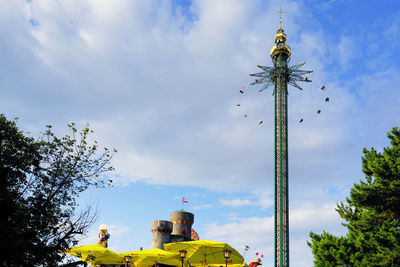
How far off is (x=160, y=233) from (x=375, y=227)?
24.6 m

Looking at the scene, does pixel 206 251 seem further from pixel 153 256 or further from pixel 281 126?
pixel 281 126

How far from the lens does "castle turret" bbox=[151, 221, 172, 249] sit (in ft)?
133

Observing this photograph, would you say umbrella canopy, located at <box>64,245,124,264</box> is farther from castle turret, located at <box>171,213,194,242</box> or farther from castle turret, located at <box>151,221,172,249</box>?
castle turret, located at <box>171,213,194,242</box>

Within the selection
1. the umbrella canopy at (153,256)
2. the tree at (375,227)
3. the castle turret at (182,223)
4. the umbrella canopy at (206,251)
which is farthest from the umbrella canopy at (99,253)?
the castle turret at (182,223)

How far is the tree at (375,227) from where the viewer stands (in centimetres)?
2073

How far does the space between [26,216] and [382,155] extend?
21.7 meters

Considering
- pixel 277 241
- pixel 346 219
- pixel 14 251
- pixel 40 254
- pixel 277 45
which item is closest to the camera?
pixel 14 251

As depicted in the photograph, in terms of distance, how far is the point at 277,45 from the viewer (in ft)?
166

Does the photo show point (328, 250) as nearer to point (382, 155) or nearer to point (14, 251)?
point (382, 155)

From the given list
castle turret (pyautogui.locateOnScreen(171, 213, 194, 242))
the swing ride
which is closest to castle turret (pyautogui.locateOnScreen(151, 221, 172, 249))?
castle turret (pyautogui.locateOnScreen(171, 213, 194, 242))

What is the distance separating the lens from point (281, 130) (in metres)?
45.2

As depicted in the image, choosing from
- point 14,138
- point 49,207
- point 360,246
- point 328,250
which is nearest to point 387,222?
point 360,246

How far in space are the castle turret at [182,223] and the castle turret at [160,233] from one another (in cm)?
192

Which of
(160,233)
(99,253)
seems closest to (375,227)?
(99,253)
